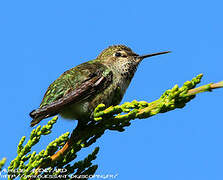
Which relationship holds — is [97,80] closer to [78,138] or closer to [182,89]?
[78,138]

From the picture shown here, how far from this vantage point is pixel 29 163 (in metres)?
3.77

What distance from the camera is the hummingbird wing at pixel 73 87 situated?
13.0 feet

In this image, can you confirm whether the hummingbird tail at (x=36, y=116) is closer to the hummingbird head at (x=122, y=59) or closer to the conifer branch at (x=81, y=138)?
the conifer branch at (x=81, y=138)

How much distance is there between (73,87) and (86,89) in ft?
0.63

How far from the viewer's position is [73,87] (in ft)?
14.5

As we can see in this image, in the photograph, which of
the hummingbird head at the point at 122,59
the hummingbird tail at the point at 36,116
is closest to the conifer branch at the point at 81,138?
the hummingbird tail at the point at 36,116

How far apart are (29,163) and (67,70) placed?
5.61ft

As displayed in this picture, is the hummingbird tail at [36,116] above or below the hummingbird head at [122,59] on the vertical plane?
below

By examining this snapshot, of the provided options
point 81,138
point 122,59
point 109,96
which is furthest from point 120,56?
point 81,138

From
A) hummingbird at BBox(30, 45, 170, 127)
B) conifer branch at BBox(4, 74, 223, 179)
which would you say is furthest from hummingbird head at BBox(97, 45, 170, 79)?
conifer branch at BBox(4, 74, 223, 179)

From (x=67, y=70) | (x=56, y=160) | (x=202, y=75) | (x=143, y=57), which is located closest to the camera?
(x=202, y=75)

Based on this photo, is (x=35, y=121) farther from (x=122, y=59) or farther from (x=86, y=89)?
(x=122, y=59)

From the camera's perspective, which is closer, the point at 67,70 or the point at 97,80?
the point at 97,80

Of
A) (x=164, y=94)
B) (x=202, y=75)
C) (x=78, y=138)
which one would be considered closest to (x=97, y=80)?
(x=78, y=138)
